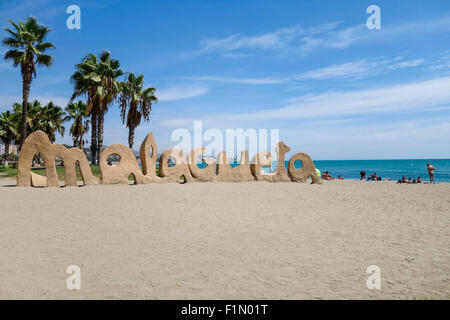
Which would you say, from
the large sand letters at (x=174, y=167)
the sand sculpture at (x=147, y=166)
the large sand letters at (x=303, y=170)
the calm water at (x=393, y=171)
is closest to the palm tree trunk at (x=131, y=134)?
the calm water at (x=393, y=171)

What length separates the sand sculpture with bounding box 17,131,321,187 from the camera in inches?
627

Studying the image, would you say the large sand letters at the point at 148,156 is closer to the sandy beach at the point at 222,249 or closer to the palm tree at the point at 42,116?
the sandy beach at the point at 222,249

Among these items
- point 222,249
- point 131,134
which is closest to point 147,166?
point 222,249

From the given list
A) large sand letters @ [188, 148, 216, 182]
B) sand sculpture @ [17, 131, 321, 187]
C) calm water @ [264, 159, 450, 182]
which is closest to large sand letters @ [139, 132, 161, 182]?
sand sculpture @ [17, 131, 321, 187]

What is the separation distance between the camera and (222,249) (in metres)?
6.27

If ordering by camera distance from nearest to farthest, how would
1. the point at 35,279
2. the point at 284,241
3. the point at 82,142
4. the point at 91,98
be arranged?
the point at 35,279 < the point at 284,241 < the point at 91,98 < the point at 82,142

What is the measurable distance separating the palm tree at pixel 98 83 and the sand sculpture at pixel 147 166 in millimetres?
12654

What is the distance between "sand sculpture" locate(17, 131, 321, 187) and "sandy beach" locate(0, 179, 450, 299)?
4409 millimetres
